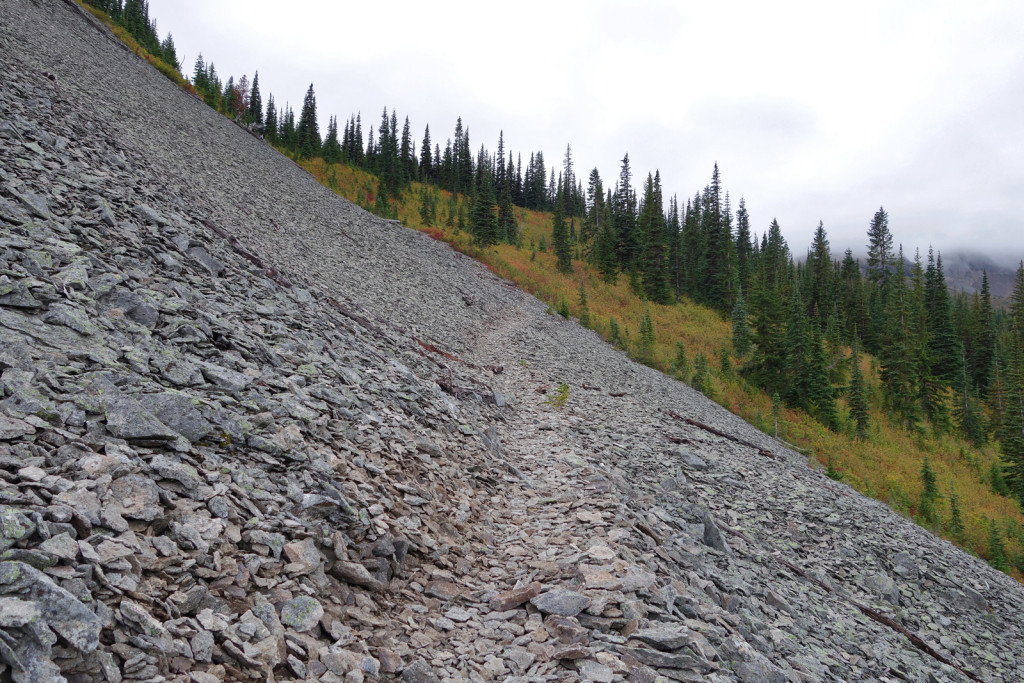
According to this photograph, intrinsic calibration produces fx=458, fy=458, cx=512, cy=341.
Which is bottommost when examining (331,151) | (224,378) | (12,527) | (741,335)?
(12,527)

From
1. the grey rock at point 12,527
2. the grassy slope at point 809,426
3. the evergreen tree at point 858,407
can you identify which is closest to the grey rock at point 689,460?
the grey rock at point 12,527

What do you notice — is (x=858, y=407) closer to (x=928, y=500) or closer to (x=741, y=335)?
(x=741, y=335)

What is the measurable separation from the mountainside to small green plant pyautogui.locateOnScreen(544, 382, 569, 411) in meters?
0.19

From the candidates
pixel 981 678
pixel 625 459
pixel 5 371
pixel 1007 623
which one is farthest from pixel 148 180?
pixel 1007 623

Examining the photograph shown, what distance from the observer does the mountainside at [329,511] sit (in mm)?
3834

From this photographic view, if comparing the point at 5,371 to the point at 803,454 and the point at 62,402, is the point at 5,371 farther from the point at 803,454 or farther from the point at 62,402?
the point at 803,454

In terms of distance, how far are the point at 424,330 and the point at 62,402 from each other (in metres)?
16.2

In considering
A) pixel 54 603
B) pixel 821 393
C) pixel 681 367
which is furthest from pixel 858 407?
pixel 54 603

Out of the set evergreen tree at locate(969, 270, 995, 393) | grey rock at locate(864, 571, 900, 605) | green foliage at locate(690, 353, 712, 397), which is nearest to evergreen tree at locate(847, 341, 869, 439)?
green foliage at locate(690, 353, 712, 397)

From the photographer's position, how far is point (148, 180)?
14453mm

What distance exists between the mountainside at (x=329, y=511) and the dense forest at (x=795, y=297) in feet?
50.7

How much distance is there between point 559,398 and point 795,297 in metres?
32.0

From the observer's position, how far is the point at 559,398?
18094mm

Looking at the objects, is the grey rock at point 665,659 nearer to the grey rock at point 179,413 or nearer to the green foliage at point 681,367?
the grey rock at point 179,413
